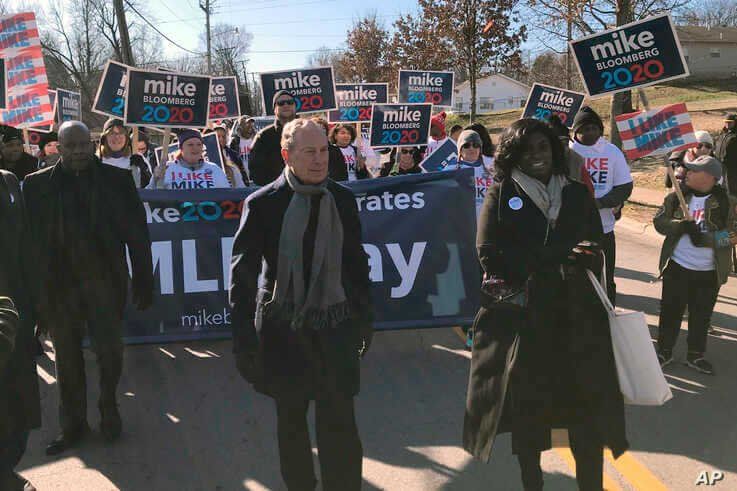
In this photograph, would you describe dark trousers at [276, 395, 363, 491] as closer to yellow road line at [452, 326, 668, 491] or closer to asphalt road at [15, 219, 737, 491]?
asphalt road at [15, 219, 737, 491]

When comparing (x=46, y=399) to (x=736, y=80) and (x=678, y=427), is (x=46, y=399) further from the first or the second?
(x=736, y=80)

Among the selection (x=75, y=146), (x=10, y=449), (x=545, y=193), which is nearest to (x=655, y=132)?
(x=545, y=193)

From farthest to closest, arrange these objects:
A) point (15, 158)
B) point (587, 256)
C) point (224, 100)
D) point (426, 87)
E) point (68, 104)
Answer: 1. point (426, 87)
2. point (224, 100)
3. point (68, 104)
4. point (15, 158)
5. point (587, 256)

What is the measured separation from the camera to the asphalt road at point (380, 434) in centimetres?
356

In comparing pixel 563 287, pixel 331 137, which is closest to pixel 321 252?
pixel 563 287

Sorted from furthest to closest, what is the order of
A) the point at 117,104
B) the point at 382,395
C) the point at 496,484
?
the point at 117,104, the point at 382,395, the point at 496,484

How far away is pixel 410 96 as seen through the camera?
43.9ft

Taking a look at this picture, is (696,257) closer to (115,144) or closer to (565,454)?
(565,454)

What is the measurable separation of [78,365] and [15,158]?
350cm

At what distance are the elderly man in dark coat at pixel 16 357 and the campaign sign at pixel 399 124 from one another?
6742 mm

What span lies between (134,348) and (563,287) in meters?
4.34

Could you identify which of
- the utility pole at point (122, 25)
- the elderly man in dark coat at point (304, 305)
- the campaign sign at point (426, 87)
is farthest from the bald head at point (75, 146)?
the utility pole at point (122, 25)

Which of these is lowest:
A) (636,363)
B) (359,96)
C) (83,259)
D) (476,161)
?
(636,363)

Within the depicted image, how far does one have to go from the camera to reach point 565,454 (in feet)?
12.5
